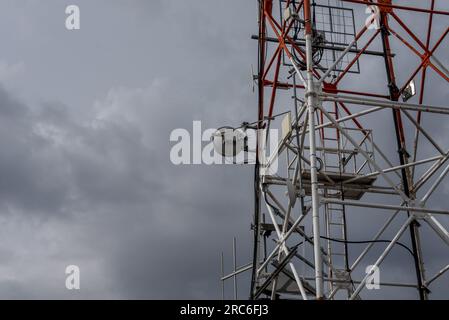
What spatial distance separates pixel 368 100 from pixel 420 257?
6.72 meters

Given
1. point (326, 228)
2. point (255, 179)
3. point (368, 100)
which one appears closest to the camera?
point (368, 100)

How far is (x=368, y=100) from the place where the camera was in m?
24.3
